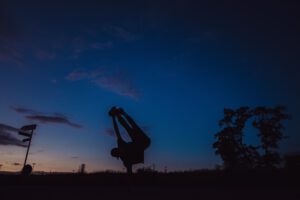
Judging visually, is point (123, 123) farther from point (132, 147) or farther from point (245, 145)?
point (245, 145)

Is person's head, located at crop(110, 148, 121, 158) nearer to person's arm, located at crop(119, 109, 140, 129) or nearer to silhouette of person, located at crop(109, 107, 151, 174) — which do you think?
silhouette of person, located at crop(109, 107, 151, 174)

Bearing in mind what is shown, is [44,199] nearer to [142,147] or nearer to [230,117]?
[142,147]

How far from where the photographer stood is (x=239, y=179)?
11.8 m

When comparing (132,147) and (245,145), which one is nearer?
(132,147)

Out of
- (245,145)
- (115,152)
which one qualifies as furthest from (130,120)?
(245,145)

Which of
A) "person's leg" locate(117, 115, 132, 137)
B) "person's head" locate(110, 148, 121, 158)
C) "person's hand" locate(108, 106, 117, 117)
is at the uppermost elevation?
"person's hand" locate(108, 106, 117, 117)

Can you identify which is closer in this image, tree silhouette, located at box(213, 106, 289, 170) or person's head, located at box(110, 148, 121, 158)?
person's head, located at box(110, 148, 121, 158)

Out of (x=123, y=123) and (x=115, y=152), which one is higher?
(x=123, y=123)

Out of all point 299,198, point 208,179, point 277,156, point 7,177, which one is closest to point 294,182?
point 208,179

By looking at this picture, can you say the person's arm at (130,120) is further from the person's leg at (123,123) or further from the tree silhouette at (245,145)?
the tree silhouette at (245,145)

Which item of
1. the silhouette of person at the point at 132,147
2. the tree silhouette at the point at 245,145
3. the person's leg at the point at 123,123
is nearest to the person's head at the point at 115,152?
the silhouette of person at the point at 132,147

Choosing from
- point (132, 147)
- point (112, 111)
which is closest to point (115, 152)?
point (132, 147)

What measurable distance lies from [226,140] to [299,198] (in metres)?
25.8

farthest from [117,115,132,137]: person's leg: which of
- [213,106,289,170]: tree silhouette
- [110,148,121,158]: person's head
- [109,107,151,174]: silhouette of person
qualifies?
[213,106,289,170]: tree silhouette
